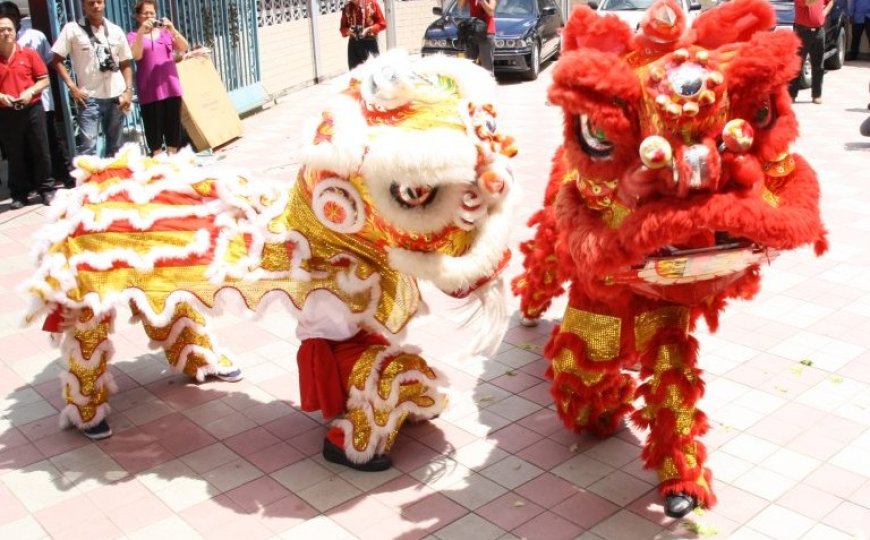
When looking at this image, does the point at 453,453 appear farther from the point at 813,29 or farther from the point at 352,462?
the point at 813,29

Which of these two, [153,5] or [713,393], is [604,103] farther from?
[153,5]

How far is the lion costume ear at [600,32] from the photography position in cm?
347

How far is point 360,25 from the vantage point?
11594mm

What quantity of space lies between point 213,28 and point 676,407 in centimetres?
892

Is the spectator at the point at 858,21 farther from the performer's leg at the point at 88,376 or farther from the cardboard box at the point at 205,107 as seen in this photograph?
the performer's leg at the point at 88,376

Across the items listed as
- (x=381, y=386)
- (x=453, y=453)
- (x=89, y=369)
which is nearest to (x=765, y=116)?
(x=381, y=386)

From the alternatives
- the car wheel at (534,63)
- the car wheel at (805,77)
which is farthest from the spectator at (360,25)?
the car wheel at (805,77)

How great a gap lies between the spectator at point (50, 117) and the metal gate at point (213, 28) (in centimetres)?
18

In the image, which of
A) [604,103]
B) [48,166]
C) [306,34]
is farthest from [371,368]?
[306,34]

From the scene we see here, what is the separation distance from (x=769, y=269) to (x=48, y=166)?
234 inches

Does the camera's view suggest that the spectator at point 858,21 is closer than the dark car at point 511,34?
No

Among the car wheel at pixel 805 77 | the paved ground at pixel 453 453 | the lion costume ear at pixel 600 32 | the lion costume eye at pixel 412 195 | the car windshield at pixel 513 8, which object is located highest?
the lion costume ear at pixel 600 32

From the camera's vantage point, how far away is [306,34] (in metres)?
14.4

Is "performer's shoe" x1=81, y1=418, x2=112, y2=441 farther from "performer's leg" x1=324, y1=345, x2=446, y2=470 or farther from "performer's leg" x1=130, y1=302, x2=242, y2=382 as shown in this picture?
"performer's leg" x1=324, y1=345, x2=446, y2=470
